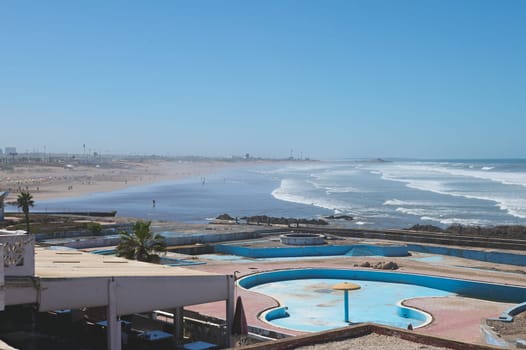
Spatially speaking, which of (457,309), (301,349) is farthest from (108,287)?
(457,309)

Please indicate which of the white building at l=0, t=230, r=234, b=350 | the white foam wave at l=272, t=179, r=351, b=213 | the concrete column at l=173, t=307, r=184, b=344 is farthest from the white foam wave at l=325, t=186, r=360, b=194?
the white building at l=0, t=230, r=234, b=350

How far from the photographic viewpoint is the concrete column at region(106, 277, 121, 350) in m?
13.1

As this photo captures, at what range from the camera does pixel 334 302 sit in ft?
83.3

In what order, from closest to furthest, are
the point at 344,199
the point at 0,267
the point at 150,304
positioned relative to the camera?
the point at 0,267
the point at 150,304
the point at 344,199

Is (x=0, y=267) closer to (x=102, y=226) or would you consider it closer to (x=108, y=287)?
(x=108, y=287)

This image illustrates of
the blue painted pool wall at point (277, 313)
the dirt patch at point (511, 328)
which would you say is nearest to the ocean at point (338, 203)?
the blue painted pool wall at point (277, 313)

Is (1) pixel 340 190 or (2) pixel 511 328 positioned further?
(1) pixel 340 190

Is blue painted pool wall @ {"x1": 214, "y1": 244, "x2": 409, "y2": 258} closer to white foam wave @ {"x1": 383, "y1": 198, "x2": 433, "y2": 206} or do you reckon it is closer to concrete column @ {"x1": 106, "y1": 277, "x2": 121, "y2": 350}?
concrete column @ {"x1": 106, "y1": 277, "x2": 121, "y2": 350}

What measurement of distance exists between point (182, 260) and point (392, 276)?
32.9 ft

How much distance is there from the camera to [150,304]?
45.3 ft

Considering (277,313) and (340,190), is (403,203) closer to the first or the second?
(340,190)

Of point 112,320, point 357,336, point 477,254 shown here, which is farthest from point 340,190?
point 112,320

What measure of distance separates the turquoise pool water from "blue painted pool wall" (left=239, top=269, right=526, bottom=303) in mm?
349

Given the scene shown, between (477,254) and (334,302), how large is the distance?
45.4ft
